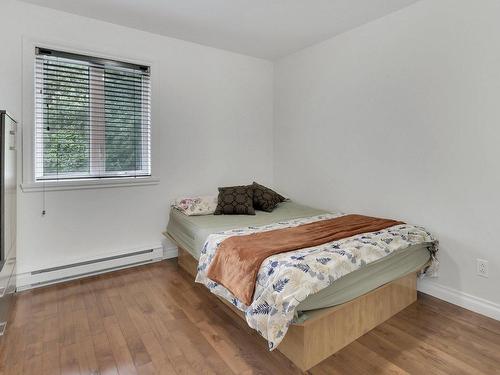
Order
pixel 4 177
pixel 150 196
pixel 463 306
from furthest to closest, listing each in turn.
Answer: pixel 150 196 → pixel 463 306 → pixel 4 177

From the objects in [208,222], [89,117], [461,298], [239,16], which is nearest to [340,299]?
[461,298]

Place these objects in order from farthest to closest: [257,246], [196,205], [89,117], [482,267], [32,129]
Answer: [196,205], [89,117], [32,129], [482,267], [257,246]

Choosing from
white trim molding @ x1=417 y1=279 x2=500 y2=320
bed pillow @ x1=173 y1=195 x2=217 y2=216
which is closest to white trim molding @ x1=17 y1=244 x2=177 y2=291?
bed pillow @ x1=173 y1=195 x2=217 y2=216

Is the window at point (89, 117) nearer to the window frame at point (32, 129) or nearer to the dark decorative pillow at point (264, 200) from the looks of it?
the window frame at point (32, 129)

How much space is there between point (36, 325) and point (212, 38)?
9.84 ft

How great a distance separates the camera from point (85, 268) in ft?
9.36

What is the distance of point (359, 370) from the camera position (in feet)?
5.33

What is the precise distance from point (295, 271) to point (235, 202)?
1693 mm

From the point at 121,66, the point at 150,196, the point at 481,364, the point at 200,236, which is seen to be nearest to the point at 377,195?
the point at 481,364

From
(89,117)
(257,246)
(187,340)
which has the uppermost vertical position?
(89,117)

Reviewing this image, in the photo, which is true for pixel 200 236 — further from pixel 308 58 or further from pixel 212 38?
pixel 308 58

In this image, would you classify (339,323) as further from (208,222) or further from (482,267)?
(208,222)

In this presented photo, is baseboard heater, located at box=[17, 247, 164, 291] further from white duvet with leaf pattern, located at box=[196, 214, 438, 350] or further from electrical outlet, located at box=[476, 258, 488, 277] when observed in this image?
electrical outlet, located at box=[476, 258, 488, 277]

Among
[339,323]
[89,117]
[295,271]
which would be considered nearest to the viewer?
[295,271]
